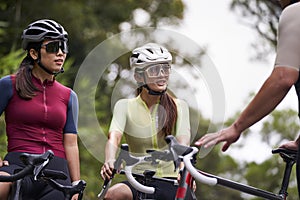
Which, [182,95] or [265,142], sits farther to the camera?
[265,142]

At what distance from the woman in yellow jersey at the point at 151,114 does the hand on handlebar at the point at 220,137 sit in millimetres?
1784

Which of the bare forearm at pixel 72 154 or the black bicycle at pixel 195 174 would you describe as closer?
the black bicycle at pixel 195 174

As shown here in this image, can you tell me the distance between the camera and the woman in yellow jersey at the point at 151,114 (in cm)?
649

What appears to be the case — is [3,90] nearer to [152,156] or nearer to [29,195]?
[29,195]

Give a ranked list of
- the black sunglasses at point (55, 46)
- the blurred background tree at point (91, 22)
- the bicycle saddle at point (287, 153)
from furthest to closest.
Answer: the blurred background tree at point (91, 22)
the black sunglasses at point (55, 46)
the bicycle saddle at point (287, 153)

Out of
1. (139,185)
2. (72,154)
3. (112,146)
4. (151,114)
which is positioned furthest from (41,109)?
(139,185)

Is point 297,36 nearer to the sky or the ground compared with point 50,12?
nearer to the sky

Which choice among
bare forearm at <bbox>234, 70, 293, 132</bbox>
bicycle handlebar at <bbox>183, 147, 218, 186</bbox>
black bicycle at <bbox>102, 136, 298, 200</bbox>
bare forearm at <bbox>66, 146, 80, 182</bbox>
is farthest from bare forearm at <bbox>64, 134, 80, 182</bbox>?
bare forearm at <bbox>234, 70, 293, 132</bbox>

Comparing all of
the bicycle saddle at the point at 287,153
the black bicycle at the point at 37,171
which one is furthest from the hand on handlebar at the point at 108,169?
the bicycle saddle at the point at 287,153

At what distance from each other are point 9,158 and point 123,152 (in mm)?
871

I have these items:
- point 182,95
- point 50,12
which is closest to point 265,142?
point 50,12

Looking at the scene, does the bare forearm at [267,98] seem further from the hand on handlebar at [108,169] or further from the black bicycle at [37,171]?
the hand on handlebar at [108,169]

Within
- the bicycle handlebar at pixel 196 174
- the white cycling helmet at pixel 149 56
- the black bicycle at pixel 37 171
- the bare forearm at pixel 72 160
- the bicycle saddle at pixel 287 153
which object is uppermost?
the bicycle handlebar at pixel 196 174

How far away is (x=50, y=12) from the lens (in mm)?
21953
